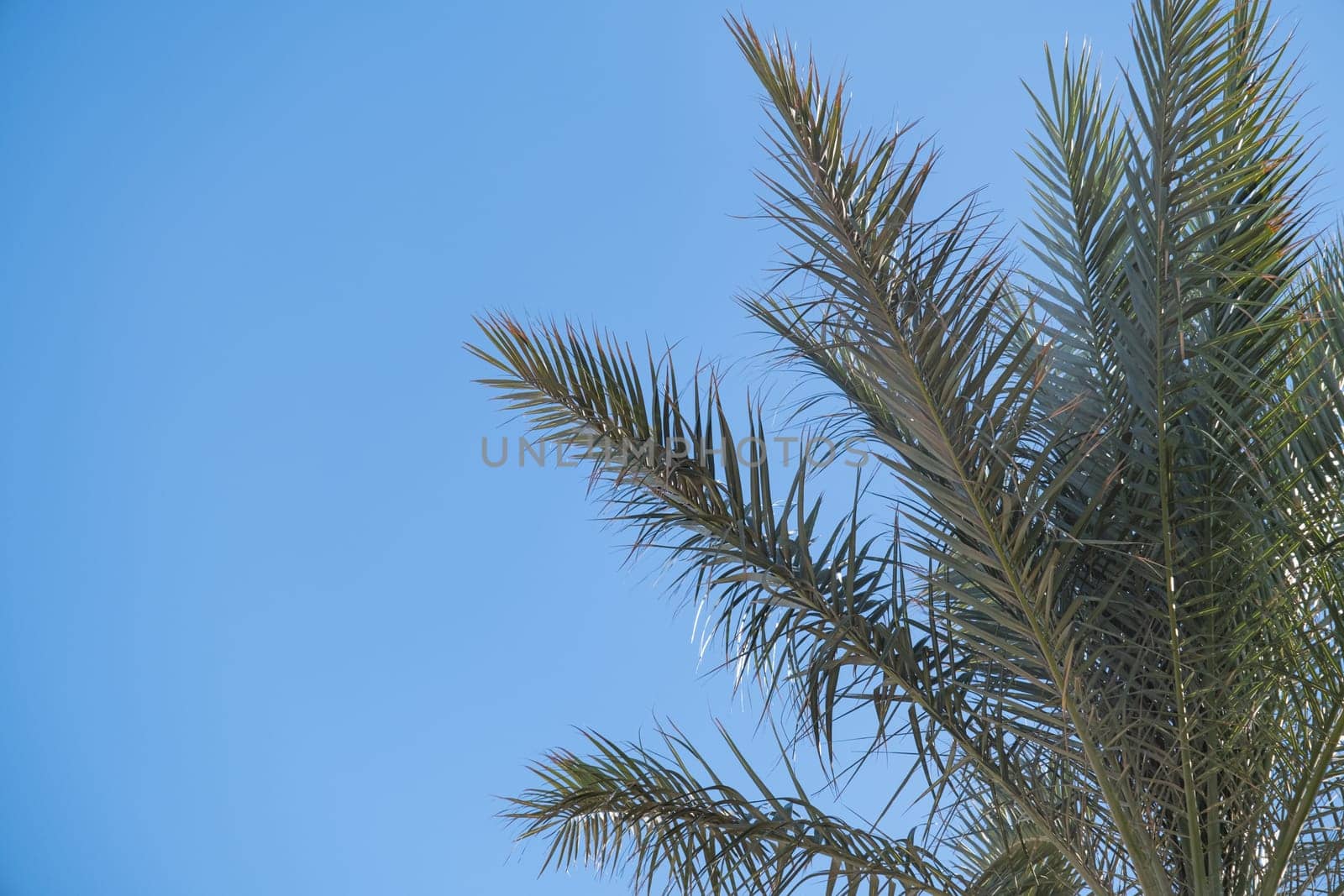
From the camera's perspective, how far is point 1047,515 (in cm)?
271

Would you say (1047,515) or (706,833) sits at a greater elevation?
(1047,515)

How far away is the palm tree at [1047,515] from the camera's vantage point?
100 inches

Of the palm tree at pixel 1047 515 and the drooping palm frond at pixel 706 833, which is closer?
the palm tree at pixel 1047 515

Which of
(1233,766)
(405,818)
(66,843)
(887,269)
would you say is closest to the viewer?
(887,269)

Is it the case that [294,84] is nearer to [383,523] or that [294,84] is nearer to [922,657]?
[383,523]

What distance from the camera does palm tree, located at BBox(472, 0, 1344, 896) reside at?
255cm

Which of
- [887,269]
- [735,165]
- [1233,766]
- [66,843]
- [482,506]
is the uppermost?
[735,165]

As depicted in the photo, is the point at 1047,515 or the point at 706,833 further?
the point at 706,833

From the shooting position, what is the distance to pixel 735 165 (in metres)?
15.4

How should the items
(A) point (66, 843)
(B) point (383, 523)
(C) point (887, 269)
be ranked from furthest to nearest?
1. (B) point (383, 523)
2. (A) point (66, 843)
3. (C) point (887, 269)

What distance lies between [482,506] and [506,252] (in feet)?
11.9

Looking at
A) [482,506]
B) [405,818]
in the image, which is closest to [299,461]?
[482,506]

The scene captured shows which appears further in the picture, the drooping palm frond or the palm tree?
the drooping palm frond

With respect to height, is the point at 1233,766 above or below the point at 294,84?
below
